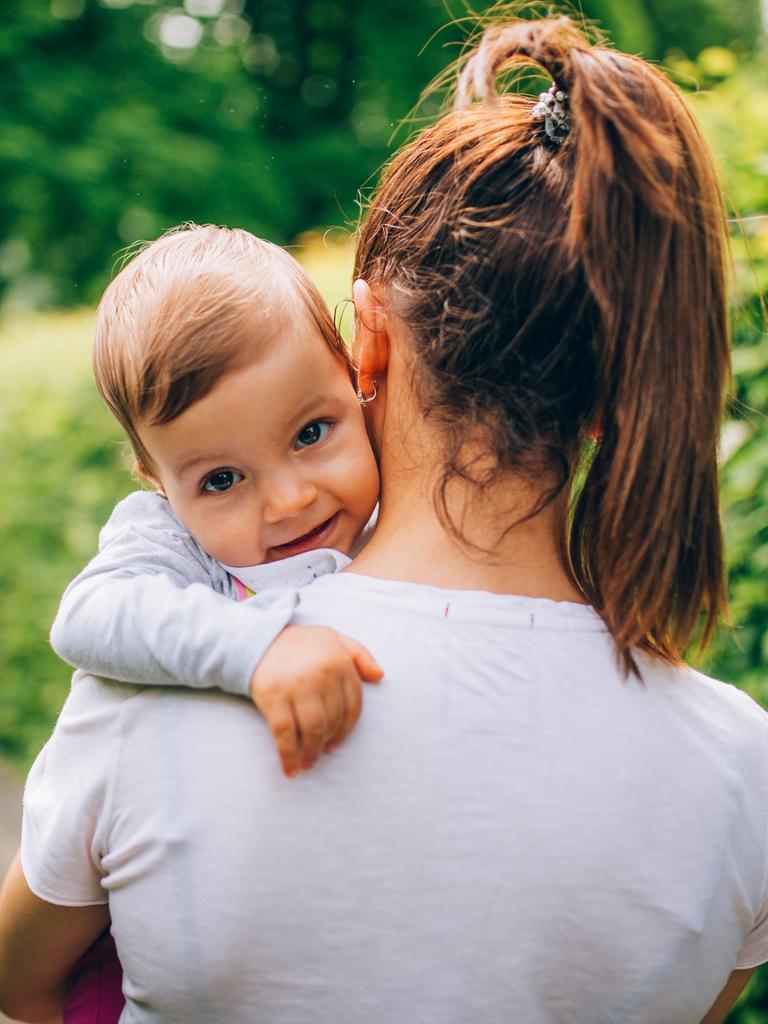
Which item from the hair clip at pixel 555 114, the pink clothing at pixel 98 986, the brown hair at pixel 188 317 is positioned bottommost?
the pink clothing at pixel 98 986

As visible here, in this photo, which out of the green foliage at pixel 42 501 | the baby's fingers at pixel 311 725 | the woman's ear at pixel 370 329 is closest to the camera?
the baby's fingers at pixel 311 725

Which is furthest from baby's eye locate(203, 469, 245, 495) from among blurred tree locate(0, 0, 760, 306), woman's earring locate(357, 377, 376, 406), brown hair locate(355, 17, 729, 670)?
blurred tree locate(0, 0, 760, 306)

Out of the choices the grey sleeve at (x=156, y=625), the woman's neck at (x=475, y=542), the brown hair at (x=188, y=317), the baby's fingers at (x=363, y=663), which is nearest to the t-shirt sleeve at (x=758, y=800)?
the woman's neck at (x=475, y=542)

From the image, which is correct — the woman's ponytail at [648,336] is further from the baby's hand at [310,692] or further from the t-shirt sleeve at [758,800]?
the baby's hand at [310,692]

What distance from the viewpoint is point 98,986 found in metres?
1.60

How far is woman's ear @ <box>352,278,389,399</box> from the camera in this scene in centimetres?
155

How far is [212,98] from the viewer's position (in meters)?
15.6

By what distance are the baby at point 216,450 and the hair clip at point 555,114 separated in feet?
1.51

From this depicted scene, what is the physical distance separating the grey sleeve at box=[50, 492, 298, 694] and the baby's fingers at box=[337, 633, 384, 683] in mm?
91

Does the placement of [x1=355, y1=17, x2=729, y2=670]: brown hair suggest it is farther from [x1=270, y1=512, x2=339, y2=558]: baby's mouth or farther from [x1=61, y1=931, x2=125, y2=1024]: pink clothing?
[x1=61, y1=931, x2=125, y2=1024]: pink clothing

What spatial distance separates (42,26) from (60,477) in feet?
37.7

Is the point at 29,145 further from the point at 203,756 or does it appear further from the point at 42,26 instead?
the point at 203,756

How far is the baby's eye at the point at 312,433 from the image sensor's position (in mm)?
1680

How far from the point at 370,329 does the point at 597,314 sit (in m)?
0.34
